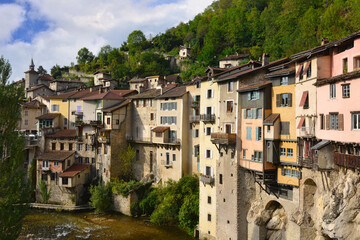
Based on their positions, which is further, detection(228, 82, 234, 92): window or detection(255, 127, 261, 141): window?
detection(228, 82, 234, 92): window

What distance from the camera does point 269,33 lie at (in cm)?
7350

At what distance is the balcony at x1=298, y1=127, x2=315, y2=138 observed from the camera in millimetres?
24186

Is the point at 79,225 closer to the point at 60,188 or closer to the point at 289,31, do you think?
the point at 60,188

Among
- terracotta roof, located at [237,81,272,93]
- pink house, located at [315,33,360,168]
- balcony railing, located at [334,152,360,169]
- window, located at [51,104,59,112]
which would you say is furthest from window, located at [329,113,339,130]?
window, located at [51,104,59,112]

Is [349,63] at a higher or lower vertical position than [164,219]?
higher

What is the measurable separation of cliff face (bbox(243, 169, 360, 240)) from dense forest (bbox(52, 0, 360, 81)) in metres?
26.8

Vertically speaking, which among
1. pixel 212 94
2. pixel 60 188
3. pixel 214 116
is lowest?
pixel 60 188

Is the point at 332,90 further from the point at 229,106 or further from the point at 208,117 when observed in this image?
the point at 208,117

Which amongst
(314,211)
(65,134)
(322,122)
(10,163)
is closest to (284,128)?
(322,122)

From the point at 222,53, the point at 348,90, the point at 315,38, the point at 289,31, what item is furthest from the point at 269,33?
the point at 348,90

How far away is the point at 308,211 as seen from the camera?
25438 mm

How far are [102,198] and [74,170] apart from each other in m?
8.03

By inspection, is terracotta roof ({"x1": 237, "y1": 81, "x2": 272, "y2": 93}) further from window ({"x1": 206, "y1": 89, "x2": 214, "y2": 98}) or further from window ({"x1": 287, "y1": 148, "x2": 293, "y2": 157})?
window ({"x1": 287, "y1": 148, "x2": 293, "y2": 157})

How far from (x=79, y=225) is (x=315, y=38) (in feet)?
153
